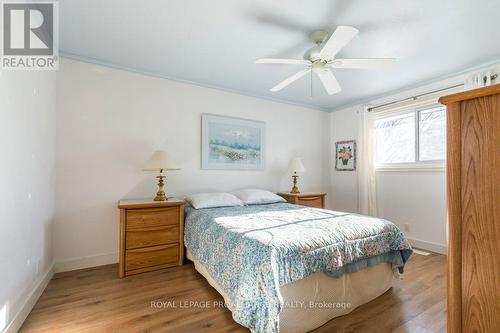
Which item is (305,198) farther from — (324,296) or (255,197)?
(324,296)

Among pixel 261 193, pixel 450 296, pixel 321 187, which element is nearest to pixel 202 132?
pixel 261 193

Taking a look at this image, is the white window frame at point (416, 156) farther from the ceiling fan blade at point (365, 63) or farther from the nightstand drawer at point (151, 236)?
the nightstand drawer at point (151, 236)

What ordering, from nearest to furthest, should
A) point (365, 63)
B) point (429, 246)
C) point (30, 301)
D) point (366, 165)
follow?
point (30, 301) < point (365, 63) < point (429, 246) < point (366, 165)

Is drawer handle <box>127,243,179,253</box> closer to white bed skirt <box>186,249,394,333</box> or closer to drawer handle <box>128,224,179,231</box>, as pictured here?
drawer handle <box>128,224,179,231</box>

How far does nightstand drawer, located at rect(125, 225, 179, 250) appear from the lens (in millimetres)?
2346

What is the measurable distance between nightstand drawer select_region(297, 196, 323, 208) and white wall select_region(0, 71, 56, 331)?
10.1 feet

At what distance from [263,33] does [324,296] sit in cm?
222

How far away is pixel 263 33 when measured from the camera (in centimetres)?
208

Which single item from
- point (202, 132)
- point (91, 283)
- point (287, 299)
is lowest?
point (91, 283)

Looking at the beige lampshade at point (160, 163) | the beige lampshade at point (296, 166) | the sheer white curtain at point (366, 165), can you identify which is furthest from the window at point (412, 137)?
the beige lampshade at point (160, 163)

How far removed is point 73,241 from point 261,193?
2.25 metres

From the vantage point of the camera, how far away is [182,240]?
8.56 feet

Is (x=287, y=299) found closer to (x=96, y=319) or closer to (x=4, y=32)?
(x=96, y=319)

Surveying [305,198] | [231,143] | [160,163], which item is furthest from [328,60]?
[305,198]
